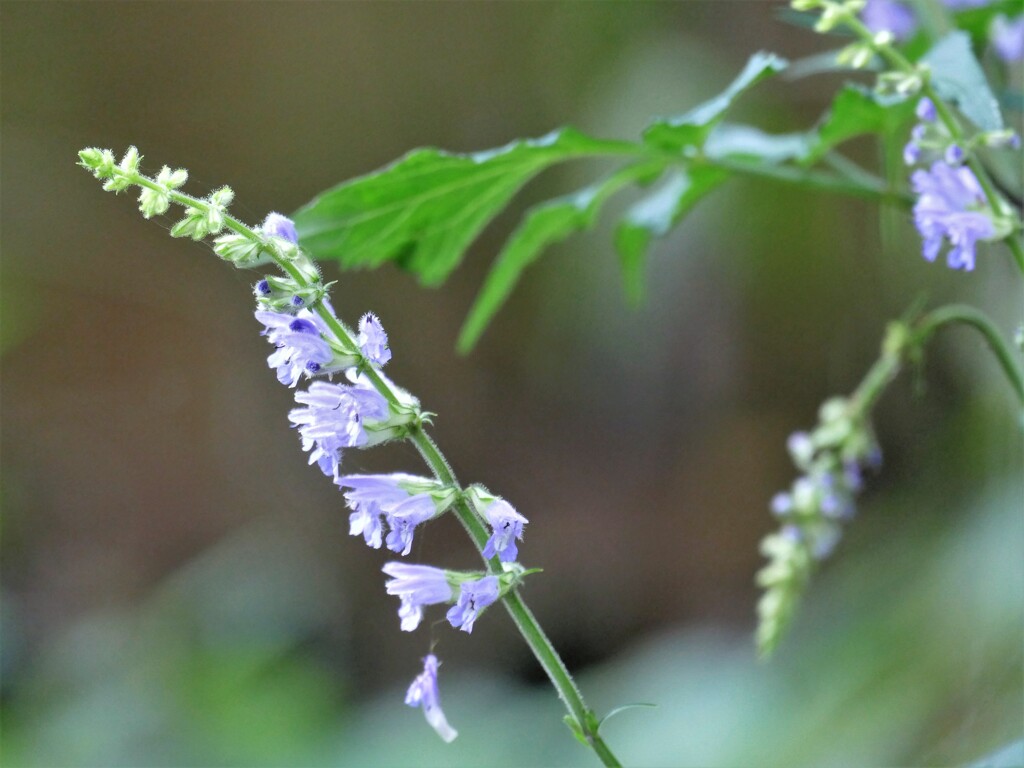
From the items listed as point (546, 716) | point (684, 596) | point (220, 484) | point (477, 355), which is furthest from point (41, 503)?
→ point (684, 596)

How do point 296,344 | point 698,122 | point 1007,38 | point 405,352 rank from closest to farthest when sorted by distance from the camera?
point 296,344 < point 698,122 < point 1007,38 < point 405,352

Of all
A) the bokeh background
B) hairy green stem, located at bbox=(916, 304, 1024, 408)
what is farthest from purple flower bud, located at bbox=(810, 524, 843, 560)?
the bokeh background

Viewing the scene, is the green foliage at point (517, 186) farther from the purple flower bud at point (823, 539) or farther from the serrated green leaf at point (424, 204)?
the purple flower bud at point (823, 539)

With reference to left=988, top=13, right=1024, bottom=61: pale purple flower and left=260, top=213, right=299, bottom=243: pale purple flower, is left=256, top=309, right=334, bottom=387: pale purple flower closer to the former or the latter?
left=260, top=213, right=299, bottom=243: pale purple flower

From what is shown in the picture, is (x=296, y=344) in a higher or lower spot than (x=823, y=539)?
higher

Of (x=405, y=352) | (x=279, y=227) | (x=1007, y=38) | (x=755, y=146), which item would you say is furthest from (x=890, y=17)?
(x=405, y=352)

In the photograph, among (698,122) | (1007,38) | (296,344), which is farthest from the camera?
(1007,38)

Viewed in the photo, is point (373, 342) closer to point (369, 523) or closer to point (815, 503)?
point (369, 523)

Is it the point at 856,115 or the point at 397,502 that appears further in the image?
the point at 856,115
